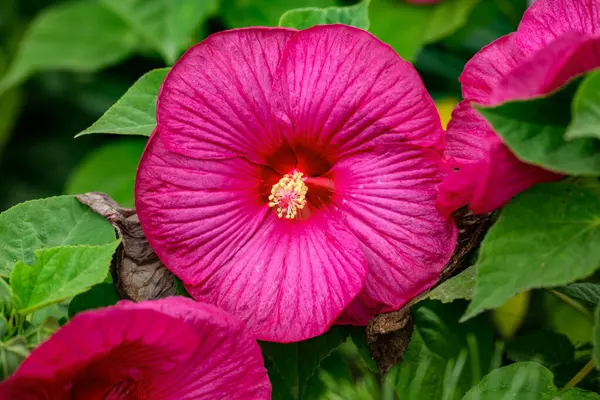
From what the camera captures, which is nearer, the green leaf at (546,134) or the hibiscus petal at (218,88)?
the green leaf at (546,134)

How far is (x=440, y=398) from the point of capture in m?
0.69

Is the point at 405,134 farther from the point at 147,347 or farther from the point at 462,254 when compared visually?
the point at 147,347

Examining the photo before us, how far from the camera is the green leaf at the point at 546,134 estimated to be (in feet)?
1.57

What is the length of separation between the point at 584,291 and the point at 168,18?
799 mm

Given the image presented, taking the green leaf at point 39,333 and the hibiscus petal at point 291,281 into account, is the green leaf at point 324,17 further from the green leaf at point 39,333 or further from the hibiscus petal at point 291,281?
the green leaf at point 39,333

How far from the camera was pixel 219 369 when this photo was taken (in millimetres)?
541

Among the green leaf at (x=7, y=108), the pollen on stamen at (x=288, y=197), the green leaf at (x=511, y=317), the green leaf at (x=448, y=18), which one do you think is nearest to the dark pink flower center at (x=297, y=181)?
the pollen on stamen at (x=288, y=197)

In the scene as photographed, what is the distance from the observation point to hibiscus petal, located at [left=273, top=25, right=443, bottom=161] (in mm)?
571

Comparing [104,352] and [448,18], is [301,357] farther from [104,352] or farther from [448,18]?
[448,18]

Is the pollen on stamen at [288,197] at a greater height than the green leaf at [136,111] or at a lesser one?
lesser

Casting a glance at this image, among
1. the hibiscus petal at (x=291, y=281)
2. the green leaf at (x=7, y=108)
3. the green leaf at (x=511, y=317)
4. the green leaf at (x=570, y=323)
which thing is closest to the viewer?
the hibiscus petal at (x=291, y=281)

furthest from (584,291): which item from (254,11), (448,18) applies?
(254,11)

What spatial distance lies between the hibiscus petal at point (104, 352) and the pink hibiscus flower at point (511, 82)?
207mm

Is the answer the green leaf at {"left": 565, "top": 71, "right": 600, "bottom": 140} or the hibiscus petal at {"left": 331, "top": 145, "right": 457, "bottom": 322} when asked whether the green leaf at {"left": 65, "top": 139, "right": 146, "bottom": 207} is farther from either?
the green leaf at {"left": 565, "top": 71, "right": 600, "bottom": 140}
